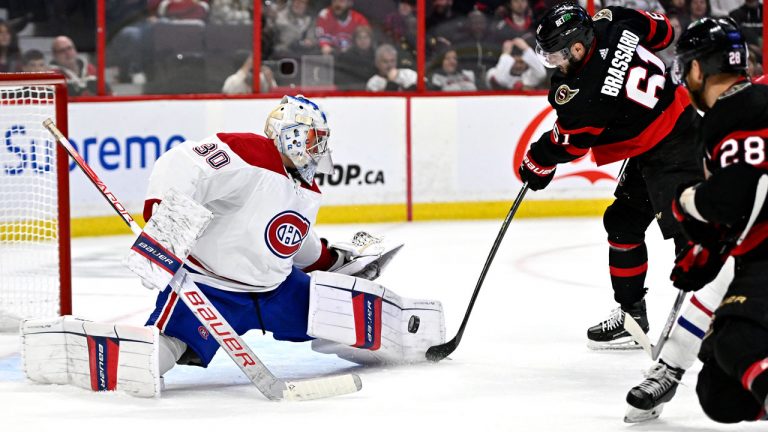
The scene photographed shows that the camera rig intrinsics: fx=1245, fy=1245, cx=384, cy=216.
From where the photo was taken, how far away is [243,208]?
3.23 metres

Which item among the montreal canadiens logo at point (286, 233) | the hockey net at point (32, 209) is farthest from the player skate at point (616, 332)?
the hockey net at point (32, 209)

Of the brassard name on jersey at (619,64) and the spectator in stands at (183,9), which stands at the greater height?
the brassard name on jersey at (619,64)

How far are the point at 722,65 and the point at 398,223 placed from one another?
4444mm

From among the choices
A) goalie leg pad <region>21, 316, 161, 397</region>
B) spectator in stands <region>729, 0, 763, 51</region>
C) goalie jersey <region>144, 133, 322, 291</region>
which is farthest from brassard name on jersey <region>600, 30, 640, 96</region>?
spectator in stands <region>729, 0, 763, 51</region>

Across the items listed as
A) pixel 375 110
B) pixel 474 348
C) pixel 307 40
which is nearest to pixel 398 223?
pixel 375 110

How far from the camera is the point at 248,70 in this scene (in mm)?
6758

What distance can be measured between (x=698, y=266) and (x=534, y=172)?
115 cm

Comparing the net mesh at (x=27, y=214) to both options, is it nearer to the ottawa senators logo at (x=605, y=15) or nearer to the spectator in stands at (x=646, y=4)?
the ottawa senators logo at (x=605, y=15)

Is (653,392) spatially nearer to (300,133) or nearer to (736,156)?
(736,156)

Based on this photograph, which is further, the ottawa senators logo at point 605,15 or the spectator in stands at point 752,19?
the spectator in stands at point 752,19

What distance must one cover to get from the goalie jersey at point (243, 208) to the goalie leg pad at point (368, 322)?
0.49ft

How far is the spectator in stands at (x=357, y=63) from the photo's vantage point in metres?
6.92

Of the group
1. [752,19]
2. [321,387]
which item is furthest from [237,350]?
[752,19]

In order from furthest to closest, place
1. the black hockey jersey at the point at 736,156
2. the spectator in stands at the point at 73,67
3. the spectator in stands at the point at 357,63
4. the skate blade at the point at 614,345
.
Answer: the spectator in stands at the point at 357,63
the spectator in stands at the point at 73,67
the skate blade at the point at 614,345
the black hockey jersey at the point at 736,156
